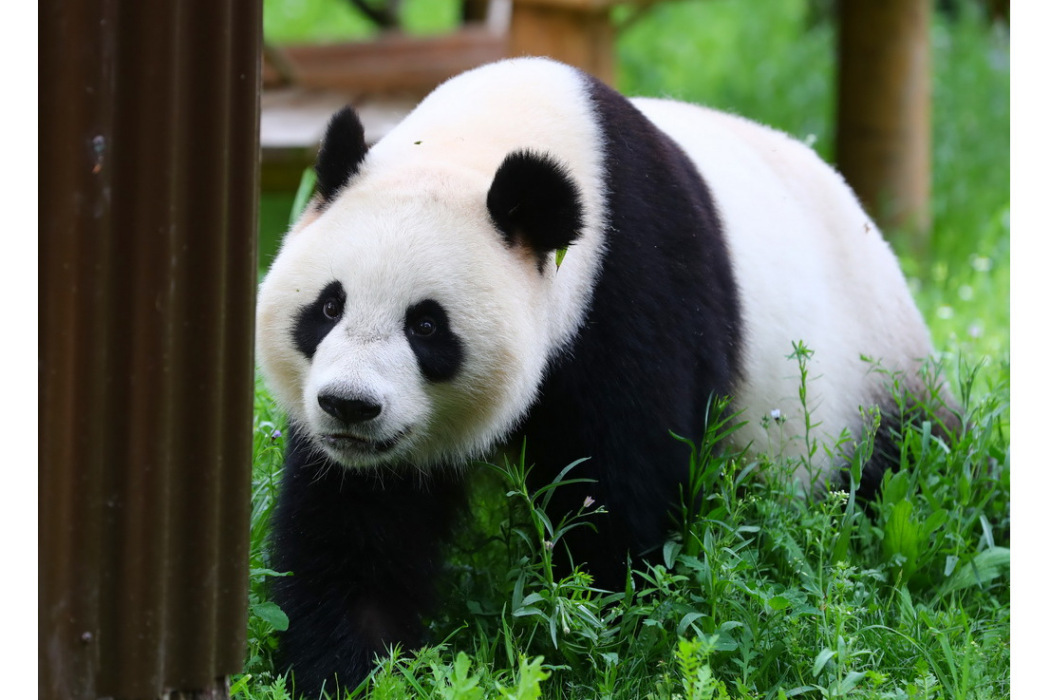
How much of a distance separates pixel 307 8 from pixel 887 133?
7756mm

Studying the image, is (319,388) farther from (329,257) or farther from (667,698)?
(667,698)

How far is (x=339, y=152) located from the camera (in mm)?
3002

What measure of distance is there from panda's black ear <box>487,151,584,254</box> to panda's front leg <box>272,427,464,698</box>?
0.67 meters

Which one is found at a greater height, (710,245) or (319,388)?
(710,245)

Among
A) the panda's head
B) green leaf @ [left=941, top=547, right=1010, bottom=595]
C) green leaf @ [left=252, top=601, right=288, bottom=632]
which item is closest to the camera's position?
the panda's head

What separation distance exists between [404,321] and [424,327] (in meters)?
0.05

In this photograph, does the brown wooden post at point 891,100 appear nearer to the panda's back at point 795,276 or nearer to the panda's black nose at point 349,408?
the panda's back at point 795,276

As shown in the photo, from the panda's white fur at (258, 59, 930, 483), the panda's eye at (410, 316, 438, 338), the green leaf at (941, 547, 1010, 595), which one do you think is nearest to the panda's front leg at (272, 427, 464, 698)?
the panda's white fur at (258, 59, 930, 483)

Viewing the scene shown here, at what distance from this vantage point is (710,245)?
330cm

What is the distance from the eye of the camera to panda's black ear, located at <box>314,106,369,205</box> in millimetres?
3000

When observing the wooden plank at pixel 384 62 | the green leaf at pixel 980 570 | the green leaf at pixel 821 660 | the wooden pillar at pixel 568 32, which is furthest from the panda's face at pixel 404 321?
the wooden plank at pixel 384 62

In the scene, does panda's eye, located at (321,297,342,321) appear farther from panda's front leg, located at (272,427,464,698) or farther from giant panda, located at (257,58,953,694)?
panda's front leg, located at (272,427,464,698)

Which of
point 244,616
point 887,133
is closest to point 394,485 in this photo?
point 244,616

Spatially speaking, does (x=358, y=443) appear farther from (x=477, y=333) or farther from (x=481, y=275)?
(x=481, y=275)
